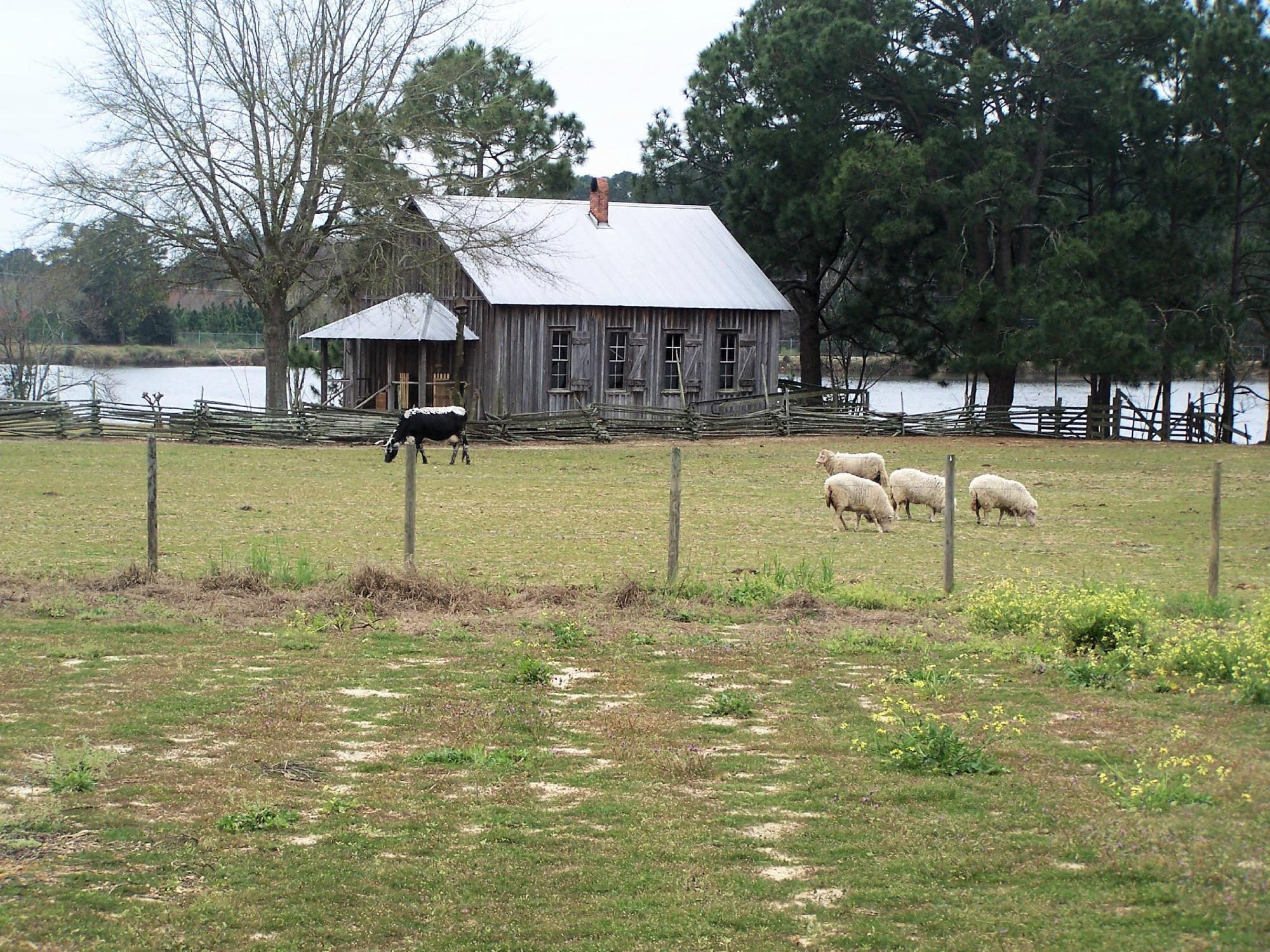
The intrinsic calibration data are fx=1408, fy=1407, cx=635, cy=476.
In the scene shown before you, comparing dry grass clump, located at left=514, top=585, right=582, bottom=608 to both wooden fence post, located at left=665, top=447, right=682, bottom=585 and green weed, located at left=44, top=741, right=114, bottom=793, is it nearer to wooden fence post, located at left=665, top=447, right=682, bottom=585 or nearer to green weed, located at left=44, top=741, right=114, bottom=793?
wooden fence post, located at left=665, top=447, right=682, bottom=585

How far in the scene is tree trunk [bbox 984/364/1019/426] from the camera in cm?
4316

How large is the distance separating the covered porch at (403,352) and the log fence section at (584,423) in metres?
2.03

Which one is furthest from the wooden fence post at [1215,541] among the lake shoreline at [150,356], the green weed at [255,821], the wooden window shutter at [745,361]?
the lake shoreline at [150,356]

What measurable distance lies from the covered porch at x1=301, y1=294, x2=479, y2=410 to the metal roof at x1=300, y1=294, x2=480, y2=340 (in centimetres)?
2

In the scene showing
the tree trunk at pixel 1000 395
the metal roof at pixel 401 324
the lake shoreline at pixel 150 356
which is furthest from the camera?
the lake shoreline at pixel 150 356

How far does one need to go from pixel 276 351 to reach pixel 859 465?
21.4m

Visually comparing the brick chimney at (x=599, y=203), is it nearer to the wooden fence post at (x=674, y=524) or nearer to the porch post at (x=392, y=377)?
the porch post at (x=392, y=377)

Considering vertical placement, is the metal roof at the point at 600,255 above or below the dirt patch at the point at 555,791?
above

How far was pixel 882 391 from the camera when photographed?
91938 millimetres

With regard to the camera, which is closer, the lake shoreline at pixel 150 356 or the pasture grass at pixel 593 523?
the pasture grass at pixel 593 523

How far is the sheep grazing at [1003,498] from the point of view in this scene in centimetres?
2072

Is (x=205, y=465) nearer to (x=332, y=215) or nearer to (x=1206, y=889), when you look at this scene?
(x=332, y=215)

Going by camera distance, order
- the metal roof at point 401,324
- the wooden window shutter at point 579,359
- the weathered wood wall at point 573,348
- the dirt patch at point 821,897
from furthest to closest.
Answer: the wooden window shutter at point 579,359 → the weathered wood wall at point 573,348 → the metal roof at point 401,324 → the dirt patch at point 821,897

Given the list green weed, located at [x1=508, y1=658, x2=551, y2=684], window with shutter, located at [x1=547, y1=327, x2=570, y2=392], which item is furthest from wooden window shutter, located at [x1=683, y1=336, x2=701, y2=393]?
green weed, located at [x1=508, y1=658, x2=551, y2=684]
